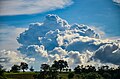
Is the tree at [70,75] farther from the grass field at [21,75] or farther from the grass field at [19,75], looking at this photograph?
the grass field at [19,75]

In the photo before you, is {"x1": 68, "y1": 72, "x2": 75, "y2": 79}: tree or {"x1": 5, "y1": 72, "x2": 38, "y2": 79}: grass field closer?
{"x1": 5, "y1": 72, "x2": 38, "y2": 79}: grass field

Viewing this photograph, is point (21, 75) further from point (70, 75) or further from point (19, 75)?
point (70, 75)

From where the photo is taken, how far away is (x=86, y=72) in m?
14.3

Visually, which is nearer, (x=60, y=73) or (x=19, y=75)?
(x=19, y=75)

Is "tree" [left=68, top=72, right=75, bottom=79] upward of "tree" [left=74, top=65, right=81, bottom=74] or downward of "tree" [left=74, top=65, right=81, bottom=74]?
downward

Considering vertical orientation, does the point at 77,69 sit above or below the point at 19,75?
above

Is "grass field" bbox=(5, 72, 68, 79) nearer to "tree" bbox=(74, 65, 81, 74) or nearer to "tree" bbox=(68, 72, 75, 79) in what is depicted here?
"tree" bbox=(68, 72, 75, 79)

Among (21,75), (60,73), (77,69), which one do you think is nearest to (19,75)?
(21,75)

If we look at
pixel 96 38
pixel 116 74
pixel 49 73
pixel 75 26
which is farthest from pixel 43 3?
pixel 49 73

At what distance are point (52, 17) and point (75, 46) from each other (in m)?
1.07

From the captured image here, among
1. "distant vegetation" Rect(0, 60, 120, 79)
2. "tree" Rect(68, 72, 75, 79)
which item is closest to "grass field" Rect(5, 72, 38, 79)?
"distant vegetation" Rect(0, 60, 120, 79)

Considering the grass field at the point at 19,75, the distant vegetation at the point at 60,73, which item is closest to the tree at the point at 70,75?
the distant vegetation at the point at 60,73

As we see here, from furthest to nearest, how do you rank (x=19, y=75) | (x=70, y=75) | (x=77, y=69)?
1. (x=70, y=75)
2. (x=77, y=69)
3. (x=19, y=75)

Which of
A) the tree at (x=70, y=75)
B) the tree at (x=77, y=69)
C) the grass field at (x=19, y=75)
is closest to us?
the grass field at (x=19, y=75)
